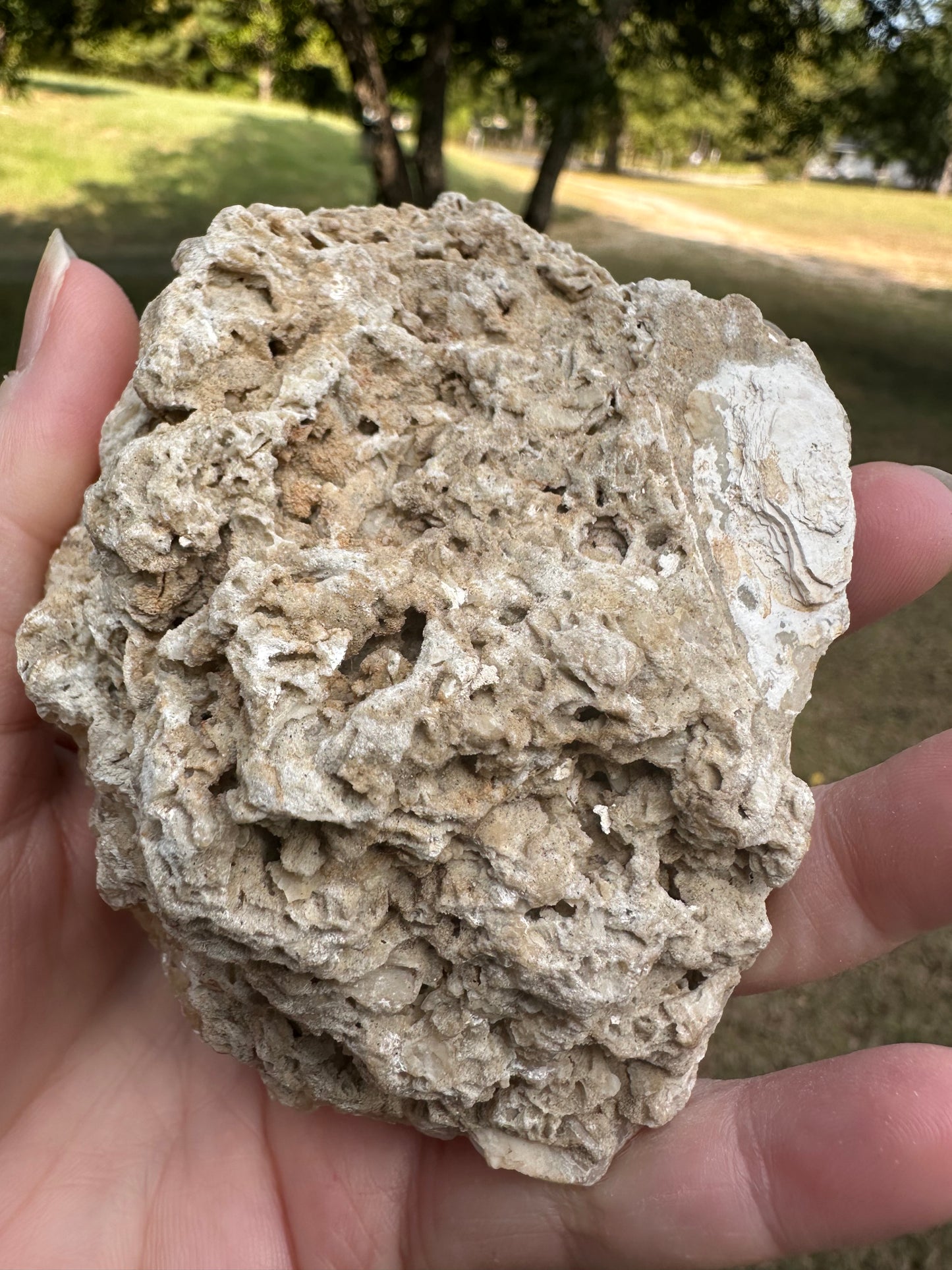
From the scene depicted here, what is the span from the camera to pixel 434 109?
22.7 feet

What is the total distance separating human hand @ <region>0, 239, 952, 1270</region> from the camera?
6.88ft

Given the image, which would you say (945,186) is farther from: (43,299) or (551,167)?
(43,299)

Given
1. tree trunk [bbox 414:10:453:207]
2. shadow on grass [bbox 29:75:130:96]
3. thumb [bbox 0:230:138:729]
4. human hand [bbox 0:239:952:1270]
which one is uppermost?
tree trunk [bbox 414:10:453:207]

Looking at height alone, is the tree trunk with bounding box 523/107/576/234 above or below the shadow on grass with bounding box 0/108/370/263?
above

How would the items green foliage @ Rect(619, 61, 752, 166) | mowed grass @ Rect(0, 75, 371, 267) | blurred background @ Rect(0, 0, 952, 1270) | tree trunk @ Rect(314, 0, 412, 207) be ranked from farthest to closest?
mowed grass @ Rect(0, 75, 371, 267), green foliage @ Rect(619, 61, 752, 166), tree trunk @ Rect(314, 0, 412, 207), blurred background @ Rect(0, 0, 952, 1270)

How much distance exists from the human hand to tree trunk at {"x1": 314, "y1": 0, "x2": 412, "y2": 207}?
14.3ft

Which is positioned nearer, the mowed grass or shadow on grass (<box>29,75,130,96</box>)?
the mowed grass

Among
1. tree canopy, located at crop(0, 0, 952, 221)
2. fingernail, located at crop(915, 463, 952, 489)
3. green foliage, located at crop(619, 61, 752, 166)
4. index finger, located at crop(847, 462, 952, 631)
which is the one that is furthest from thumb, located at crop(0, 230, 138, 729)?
green foliage, located at crop(619, 61, 752, 166)

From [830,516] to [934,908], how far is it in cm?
96

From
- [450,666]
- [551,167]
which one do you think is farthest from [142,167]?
[450,666]

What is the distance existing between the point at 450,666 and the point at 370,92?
6085mm

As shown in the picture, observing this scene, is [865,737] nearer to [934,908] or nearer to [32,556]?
[934,908]

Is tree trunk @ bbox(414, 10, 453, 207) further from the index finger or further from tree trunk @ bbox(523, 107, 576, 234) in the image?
the index finger

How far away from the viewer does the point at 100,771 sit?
1.94 meters
